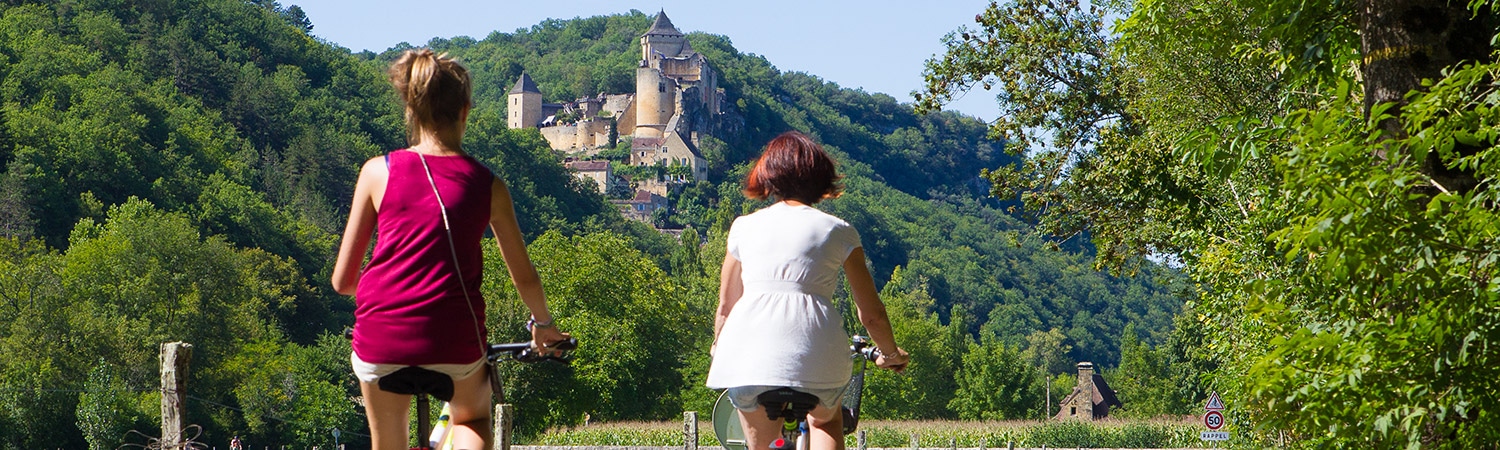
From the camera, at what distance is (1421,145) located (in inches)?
313

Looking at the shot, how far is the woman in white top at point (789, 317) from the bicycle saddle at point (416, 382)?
0.90 m

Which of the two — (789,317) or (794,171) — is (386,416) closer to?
(789,317)

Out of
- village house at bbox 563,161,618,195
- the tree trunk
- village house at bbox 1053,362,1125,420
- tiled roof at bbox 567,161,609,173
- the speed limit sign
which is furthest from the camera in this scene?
tiled roof at bbox 567,161,609,173

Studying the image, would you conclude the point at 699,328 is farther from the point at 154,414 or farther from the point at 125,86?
the point at 125,86

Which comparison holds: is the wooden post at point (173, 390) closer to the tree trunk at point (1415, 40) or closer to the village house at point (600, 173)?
the tree trunk at point (1415, 40)

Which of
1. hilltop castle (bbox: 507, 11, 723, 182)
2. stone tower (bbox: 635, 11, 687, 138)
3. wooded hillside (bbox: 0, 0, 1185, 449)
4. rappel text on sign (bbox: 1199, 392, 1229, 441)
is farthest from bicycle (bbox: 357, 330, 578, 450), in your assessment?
stone tower (bbox: 635, 11, 687, 138)

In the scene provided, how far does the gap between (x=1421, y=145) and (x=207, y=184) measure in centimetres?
9596

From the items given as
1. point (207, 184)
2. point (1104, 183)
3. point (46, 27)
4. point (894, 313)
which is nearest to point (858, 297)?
point (1104, 183)

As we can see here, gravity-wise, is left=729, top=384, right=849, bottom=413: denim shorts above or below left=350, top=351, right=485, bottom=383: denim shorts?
below

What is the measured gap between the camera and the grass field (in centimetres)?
4416

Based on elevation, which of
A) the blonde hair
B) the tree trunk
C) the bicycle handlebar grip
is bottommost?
the bicycle handlebar grip

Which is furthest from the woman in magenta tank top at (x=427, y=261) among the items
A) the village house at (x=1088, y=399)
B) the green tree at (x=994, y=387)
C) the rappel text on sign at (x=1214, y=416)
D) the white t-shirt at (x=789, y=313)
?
the village house at (x=1088, y=399)

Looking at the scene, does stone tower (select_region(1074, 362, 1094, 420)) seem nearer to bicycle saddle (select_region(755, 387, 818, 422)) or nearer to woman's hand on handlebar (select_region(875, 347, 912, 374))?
woman's hand on handlebar (select_region(875, 347, 912, 374))

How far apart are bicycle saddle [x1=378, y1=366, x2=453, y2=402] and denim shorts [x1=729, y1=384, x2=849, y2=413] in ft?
3.15
